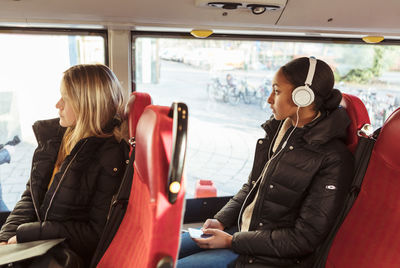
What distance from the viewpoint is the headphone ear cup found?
5.30 ft

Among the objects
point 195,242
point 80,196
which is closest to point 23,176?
point 80,196

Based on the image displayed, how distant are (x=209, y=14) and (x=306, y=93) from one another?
2.91 ft

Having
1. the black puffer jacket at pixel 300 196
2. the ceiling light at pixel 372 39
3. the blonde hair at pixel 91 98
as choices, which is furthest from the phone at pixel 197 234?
the ceiling light at pixel 372 39

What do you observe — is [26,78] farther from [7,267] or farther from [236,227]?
[236,227]

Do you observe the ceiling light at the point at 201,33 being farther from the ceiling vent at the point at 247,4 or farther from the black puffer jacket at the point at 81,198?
the black puffer jacket at the point at 81,198

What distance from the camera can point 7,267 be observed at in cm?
133

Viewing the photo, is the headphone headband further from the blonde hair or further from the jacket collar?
the blonde hair

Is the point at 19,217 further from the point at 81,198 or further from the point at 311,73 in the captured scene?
the point at 311,73

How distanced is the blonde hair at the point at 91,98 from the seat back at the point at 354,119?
46.2 inches

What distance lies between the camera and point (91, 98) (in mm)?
1661

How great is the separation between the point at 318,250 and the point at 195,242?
0.68 metres

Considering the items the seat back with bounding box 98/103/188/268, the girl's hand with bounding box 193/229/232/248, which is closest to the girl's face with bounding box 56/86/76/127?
the seat back with bounding box 98/103/188/268

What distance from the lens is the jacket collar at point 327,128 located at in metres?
1.59

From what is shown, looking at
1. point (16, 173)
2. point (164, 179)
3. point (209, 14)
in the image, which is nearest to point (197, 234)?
point (164, 179)
